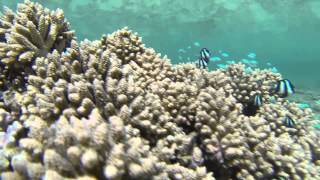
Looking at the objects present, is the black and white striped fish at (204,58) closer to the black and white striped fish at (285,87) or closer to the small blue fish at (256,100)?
the small blue fish at (256,100)

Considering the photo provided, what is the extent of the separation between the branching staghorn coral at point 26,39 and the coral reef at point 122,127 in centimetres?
3

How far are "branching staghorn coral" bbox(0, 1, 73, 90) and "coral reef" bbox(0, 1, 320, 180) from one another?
0.03 m

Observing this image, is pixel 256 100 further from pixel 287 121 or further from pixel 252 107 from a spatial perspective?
pixel 287 121

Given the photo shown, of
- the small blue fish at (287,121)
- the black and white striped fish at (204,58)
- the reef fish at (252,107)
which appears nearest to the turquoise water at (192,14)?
the black and white striped fish at (204,58)

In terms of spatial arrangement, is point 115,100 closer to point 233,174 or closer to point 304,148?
point 233,174

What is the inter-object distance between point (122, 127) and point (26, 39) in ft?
8.11

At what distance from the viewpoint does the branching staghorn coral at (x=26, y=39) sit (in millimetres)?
3857

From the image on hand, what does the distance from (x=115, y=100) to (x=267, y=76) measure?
494cm

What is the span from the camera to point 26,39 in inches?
155

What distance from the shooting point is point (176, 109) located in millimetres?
3883

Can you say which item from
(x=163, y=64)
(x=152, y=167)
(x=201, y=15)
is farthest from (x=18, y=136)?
(x=201, y=15)

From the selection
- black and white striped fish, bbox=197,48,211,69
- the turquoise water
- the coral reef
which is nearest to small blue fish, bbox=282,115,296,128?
the coral reef

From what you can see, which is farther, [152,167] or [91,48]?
[91,48]

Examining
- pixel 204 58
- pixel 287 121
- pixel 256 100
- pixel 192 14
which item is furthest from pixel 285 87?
pixel 192 14
